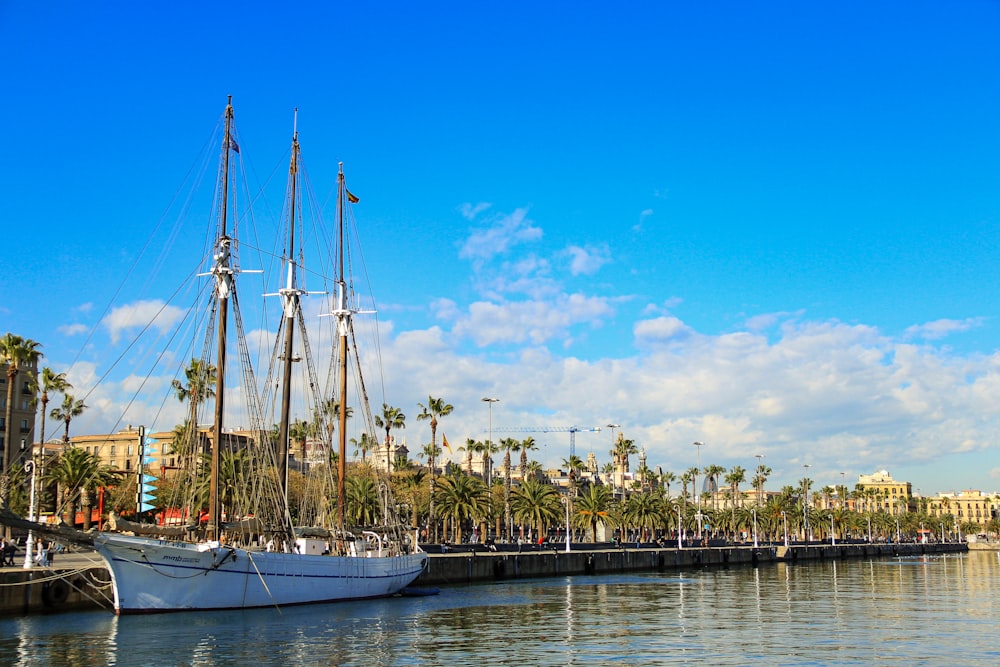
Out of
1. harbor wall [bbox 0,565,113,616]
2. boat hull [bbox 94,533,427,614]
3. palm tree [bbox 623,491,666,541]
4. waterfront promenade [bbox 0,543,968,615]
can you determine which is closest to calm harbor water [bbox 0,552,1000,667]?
boat hull [bbox 94,533,427,614]

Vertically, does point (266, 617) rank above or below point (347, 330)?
below

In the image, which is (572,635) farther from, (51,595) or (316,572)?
(51,595)

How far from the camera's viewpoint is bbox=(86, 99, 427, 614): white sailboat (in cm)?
4756

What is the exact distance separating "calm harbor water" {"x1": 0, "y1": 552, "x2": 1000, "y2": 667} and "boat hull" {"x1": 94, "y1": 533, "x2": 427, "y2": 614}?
0.89 meters

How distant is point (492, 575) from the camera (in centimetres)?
8562

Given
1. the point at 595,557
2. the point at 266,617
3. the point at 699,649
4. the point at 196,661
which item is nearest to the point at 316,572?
the point at 266,617

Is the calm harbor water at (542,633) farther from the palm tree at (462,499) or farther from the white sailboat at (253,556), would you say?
the palm tree at (462,499)

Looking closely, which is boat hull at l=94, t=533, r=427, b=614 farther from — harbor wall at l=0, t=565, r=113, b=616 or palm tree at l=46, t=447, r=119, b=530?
palm tree at l=46, t=447, r=119, b=530

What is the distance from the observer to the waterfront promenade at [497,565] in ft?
157

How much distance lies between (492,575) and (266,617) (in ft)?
126

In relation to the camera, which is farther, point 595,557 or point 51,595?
point 595,557

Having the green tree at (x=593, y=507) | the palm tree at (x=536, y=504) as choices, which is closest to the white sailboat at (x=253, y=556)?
the palm tree at (x=536, y=504)

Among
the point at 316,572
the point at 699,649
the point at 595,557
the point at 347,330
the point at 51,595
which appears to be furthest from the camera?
the point at 595,557

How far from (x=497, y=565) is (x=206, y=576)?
4122 cm
